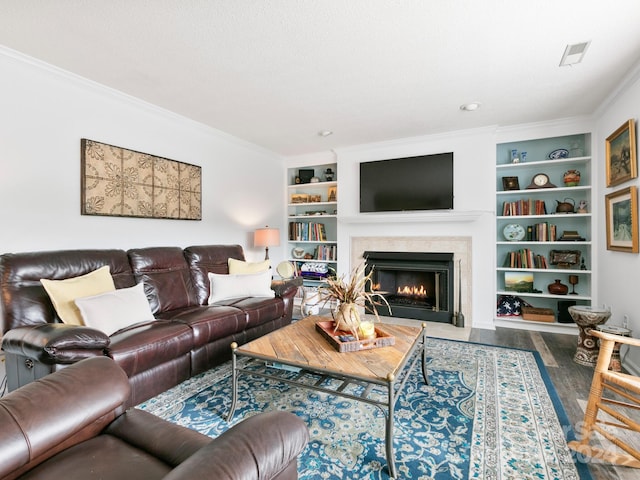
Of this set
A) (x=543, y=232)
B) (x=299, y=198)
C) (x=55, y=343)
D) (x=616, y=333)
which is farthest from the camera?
(x=299, y=198)

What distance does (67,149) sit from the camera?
8.73ft

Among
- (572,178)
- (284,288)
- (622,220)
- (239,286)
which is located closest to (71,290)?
(239,286)

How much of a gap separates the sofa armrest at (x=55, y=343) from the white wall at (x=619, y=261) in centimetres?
378

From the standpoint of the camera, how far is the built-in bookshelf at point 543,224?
3762 millimetres

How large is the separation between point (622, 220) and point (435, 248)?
188cm

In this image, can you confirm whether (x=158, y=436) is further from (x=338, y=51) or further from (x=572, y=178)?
(x=572, y=178)

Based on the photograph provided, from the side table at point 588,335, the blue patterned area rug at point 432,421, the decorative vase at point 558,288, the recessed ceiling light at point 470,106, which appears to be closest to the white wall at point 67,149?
the blue patterned area rug at point 432,421

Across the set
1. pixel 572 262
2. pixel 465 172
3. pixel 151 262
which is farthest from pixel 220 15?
pixel 572 262

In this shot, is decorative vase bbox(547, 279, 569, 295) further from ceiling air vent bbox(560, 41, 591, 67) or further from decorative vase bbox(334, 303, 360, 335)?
decorative vase bbox(334, 303, 360, 335)

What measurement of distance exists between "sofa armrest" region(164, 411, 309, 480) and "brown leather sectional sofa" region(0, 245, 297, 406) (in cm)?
138

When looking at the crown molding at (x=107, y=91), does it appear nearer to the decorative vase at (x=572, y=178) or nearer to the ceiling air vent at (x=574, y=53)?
the ceiling air vent at (x=574, y=53)

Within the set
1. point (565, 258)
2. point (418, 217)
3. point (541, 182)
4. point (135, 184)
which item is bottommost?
point (565, 258)

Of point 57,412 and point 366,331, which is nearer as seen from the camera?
point 57,412

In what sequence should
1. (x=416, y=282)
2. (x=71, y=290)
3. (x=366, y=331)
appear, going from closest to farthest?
(x=366, y=331)
(x=71, y=290)
(x=416, y=282)
